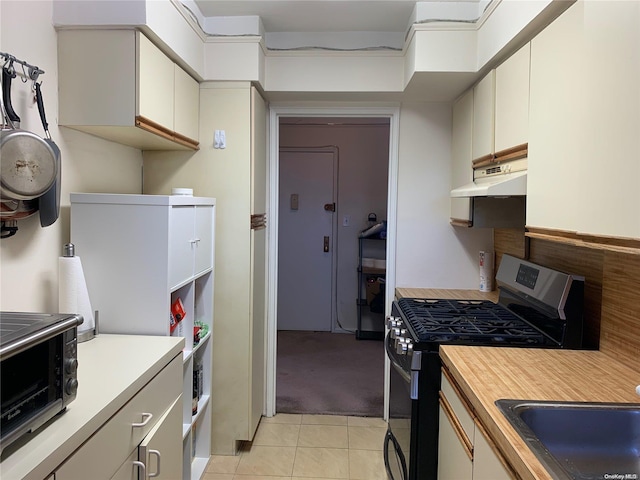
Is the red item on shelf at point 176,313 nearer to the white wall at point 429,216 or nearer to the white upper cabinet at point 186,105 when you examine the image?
the white upper cabinet at point 186,105

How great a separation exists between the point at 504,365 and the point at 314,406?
6.32 ft

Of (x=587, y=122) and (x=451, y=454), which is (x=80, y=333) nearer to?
(x=451, y=454)

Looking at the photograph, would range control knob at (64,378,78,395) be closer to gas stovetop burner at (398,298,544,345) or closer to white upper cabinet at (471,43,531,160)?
gas stovetop burner at (398,298,544,345)

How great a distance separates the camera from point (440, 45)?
2.21 m

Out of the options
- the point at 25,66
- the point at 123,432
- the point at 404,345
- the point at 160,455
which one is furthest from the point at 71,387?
the point at 404,345

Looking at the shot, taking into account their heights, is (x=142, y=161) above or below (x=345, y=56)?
below

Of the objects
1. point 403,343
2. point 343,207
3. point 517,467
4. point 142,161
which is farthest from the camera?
point 343,207

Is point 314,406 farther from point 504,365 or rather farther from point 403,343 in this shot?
point 504,365

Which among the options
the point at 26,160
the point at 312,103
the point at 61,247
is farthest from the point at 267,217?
the point at 26,160

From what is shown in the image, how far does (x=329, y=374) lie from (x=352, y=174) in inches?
80.8

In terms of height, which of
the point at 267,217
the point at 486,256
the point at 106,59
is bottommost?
the point at 486,256

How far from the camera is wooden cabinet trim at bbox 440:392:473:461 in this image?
1.37m

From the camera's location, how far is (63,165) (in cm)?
174

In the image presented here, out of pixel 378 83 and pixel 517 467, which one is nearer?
pixel 517 467
